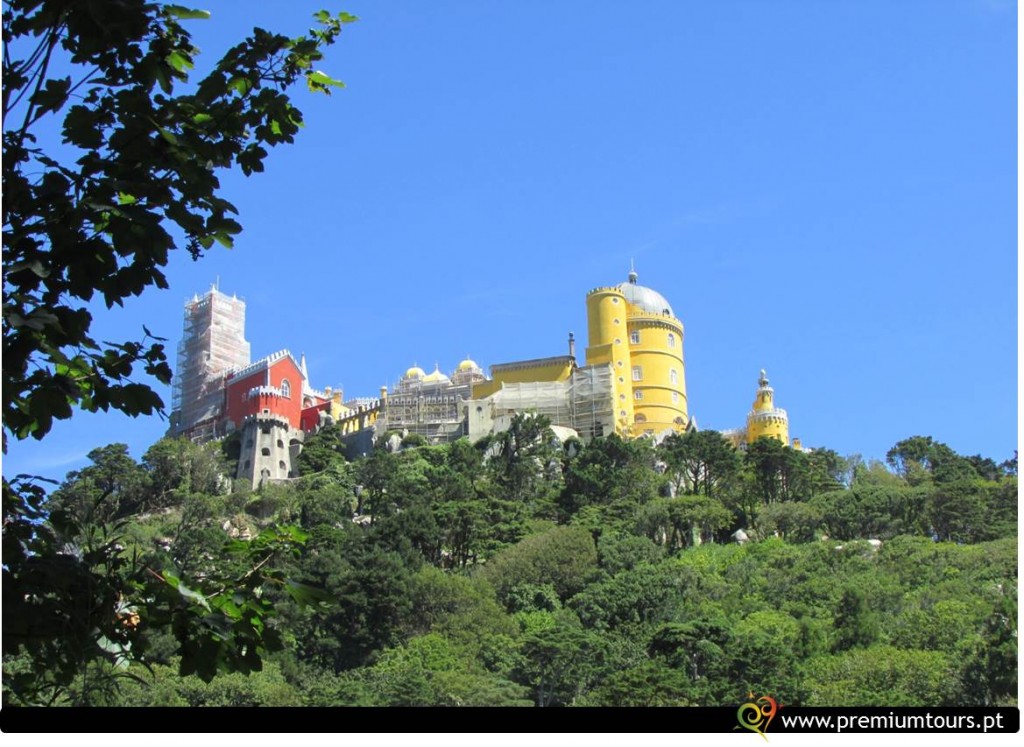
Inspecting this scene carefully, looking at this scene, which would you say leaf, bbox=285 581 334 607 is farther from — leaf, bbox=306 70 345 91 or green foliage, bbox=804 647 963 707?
green foliage, bbox=804 647 963 707

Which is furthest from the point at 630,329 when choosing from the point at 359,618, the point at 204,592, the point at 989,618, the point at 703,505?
the point at 204,592

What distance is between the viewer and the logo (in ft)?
16.1

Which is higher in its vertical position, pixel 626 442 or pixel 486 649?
pixel 626 442

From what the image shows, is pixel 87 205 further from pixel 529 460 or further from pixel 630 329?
pixel 630 329

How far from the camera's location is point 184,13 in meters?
5.38

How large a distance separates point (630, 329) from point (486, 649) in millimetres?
26220

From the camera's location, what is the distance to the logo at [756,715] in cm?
489

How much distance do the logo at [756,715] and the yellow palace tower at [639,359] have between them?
1900 inches

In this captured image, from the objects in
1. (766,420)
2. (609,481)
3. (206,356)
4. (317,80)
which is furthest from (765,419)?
(317,80)

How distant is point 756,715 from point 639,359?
51.2 metres

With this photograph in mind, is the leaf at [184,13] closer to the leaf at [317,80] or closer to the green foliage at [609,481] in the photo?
the leaf at [317,80]

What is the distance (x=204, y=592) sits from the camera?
17.3 ft

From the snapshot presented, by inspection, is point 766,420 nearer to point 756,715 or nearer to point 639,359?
point 639,359

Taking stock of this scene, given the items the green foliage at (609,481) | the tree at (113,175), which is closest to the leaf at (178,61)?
the tree at (113,175)
